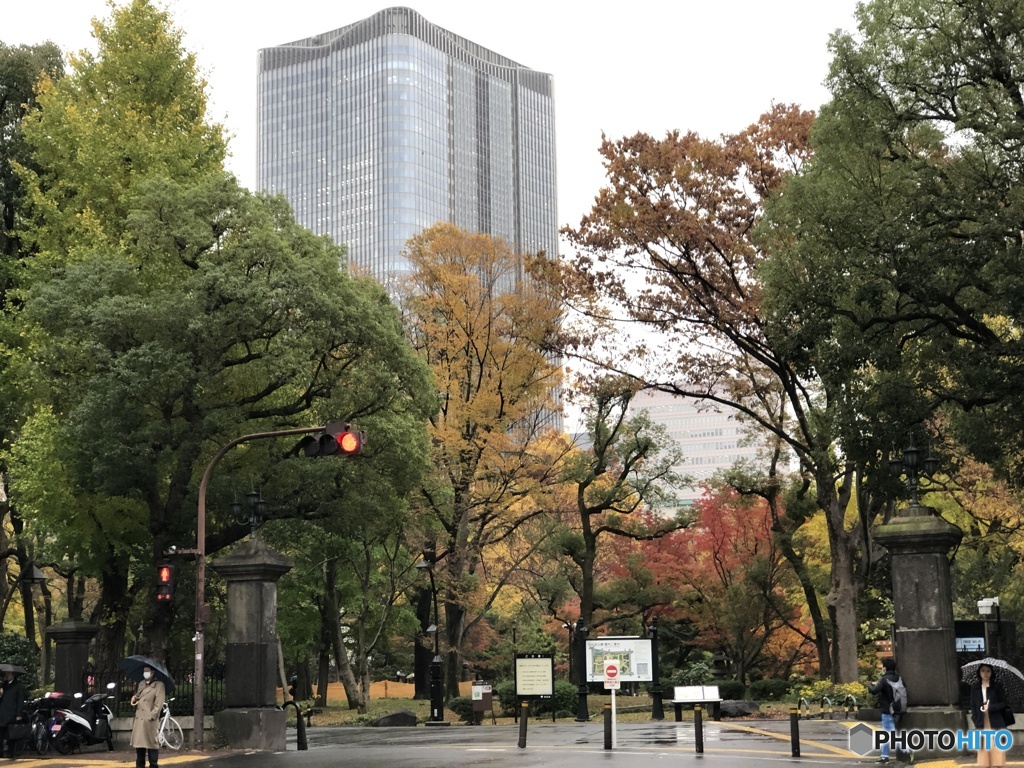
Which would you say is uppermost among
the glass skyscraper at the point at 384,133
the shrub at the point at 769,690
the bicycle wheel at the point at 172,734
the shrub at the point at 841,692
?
the glass skyscraper at the point at 384,133

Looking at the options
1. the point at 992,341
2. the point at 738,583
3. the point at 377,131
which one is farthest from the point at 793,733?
the point at 377,131

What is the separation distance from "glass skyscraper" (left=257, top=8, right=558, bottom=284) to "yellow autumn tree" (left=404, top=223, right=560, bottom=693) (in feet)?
415

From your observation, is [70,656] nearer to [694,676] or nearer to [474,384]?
[474,384]

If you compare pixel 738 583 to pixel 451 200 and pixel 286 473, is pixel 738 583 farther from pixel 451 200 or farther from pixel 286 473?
pixel 451 200

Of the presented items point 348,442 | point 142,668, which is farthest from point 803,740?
point 142,668

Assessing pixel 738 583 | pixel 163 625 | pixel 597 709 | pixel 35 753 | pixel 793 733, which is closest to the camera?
pixel 793 733

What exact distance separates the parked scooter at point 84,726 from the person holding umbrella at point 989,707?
1547 centimetres

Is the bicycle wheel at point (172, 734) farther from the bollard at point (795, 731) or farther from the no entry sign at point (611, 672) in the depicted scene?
the bollard at point (795, 731)

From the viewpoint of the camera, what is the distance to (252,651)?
70.8 feet

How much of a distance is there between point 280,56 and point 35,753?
580ft

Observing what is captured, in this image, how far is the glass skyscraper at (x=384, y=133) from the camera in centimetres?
17250

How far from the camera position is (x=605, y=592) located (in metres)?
47.6

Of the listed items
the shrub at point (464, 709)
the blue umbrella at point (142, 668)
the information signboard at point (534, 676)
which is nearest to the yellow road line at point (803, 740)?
the information signboard at point (534, 676)

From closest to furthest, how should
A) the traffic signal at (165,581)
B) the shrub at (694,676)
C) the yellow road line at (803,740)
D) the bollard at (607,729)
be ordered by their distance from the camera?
the yellow road line at (803,740) < the bollard at (607,729) < the traffic signal at (165,581) < the shrub at (694,676)
